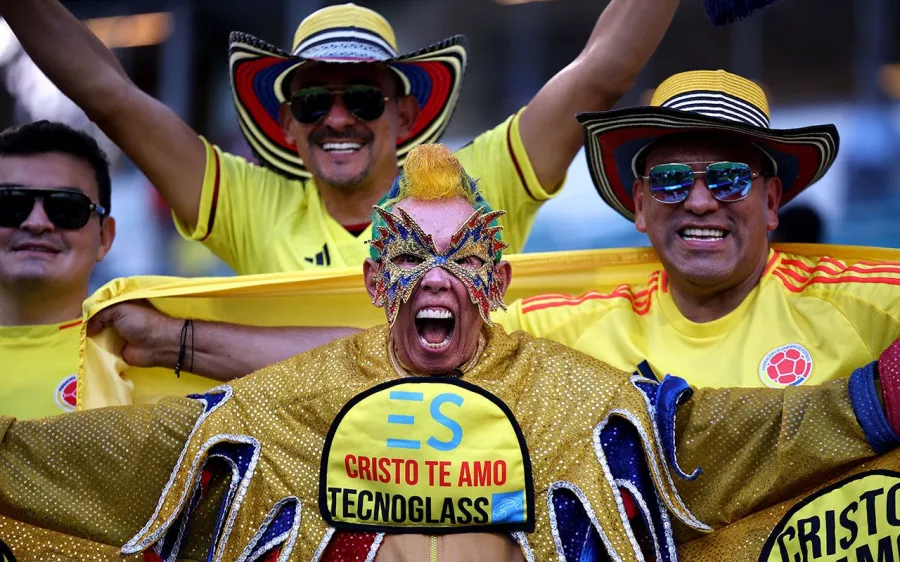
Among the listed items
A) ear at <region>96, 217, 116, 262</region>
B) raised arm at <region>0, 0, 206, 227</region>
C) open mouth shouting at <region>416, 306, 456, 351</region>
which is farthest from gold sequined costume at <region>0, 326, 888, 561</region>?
raised arm at <region>0, 0, 206, 227</region>

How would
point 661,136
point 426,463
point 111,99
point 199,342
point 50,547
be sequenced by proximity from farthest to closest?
point 111,99, point 199,342, point 661,136, point 50,547, point 426,463

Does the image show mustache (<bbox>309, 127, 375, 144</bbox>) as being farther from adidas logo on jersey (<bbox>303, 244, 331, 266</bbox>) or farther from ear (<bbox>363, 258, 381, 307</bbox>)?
ear (<bbox>363, 258, 381, 307</bbox>)

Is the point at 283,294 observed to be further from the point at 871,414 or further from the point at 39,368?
the point at 871,414

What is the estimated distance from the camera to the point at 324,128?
4.87 metres

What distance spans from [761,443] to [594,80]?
1645mm

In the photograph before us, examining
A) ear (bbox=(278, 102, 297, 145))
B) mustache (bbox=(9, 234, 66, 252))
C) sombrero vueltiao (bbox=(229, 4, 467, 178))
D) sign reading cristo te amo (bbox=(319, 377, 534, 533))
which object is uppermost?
sombrero vueltiao (bbox=(229, 4, 467, 178))

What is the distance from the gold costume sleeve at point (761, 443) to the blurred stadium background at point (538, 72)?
3.74 metres

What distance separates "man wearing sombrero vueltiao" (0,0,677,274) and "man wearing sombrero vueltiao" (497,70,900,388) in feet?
1.36

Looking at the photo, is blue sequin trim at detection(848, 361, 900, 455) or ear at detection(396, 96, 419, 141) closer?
blue sequin trim at detection(848, 361, 900, 455)

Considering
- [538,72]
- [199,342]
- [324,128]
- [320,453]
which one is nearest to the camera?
[320,453]

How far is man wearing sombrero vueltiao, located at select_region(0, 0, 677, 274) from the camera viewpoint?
4766 millimetres

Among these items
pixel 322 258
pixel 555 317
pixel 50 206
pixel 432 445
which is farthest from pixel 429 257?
pixel 50 206

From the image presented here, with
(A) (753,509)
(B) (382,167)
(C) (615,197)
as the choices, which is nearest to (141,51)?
(B) (382,167)

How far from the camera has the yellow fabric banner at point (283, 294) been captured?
4.42 meters
